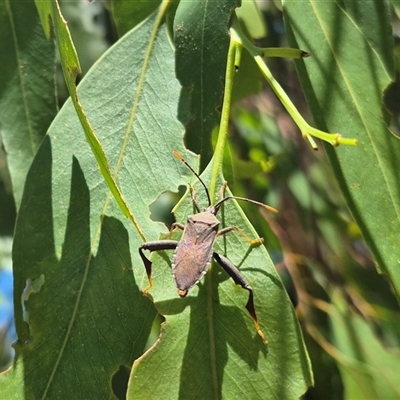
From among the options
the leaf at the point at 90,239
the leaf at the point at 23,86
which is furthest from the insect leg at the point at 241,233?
the leaf at the point at 23,86

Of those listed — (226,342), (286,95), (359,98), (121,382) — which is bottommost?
(121,382)

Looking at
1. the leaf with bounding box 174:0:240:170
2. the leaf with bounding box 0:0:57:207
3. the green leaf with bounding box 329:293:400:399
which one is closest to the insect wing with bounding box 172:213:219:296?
the leaf with bounding box 174:0:240:170

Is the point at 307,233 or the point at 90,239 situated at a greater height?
the point at 90,239

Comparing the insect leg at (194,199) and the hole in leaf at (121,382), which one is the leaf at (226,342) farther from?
the hole in leaf at (121,382)

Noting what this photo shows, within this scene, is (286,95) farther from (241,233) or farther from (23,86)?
(23,86)

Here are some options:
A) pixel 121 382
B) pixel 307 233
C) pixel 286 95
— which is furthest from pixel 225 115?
pixel 307 233

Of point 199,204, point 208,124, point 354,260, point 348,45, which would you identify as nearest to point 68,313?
point 199,204
